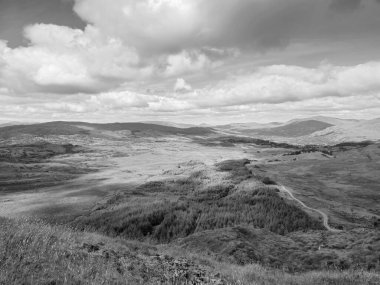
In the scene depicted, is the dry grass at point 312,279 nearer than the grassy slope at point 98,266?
No

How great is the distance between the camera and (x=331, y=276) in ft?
41.0

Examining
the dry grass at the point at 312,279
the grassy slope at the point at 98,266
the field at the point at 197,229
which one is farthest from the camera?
the dry grass at the point at 312,279

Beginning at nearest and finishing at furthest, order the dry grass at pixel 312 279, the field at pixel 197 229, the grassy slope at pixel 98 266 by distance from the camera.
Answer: the grassy slope at pixel 98 266 < the field at pixel 197 229 < the dry grass at pixel 312 279

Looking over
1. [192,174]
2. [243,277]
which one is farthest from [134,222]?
[192,174]

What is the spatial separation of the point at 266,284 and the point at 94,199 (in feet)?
174

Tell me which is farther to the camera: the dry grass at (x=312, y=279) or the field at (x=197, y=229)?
the dry grass at (x=312, y=279)

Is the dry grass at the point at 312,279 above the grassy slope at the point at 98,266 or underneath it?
underneath

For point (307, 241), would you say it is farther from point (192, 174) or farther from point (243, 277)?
point (192, 174)

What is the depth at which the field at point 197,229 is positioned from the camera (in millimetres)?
10617

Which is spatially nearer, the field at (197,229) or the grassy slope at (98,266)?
the grassy slope at (98,266)

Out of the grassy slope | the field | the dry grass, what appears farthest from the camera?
the dry grass

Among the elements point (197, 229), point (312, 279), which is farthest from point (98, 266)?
point (197, 229)

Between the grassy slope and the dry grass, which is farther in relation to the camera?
the dry grass

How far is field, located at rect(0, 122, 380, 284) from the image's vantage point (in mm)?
10617
